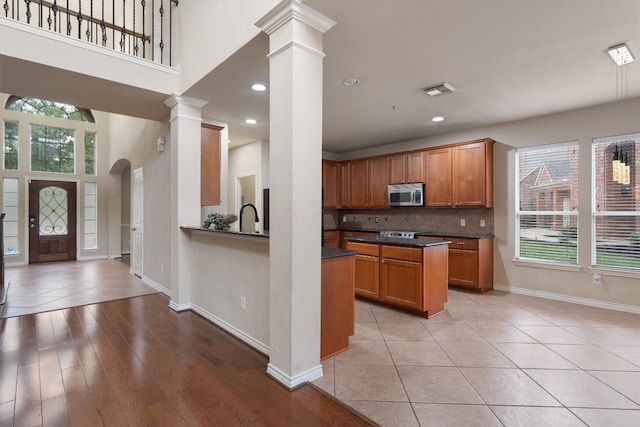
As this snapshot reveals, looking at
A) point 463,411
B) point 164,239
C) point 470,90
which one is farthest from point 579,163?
point 164,239

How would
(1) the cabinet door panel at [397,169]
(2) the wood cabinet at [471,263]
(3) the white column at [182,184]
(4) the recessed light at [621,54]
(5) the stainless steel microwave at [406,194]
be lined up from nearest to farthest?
1. (4) the recessed light at [621,54]
2. (3) the white column at [182,184]
3. (2) the wood cabinet at [471,263]
4. (5) the stainless steel microwave at [406,194]
5. (1) the cabinet door panel at [397,169]

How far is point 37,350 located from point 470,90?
5032mm

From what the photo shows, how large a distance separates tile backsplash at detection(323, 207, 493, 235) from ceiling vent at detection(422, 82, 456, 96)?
243 cm

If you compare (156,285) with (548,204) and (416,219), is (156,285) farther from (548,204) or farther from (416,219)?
(548,204)

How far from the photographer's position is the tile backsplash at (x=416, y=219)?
206 inches

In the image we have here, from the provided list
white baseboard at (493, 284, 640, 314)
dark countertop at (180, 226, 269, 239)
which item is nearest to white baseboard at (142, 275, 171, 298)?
dark countertop at (180, 226, 269, 239)

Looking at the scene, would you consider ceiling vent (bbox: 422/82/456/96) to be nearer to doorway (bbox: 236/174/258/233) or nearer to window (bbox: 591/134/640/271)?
window (bbox: 591/134/640/271)

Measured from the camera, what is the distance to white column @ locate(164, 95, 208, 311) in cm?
383

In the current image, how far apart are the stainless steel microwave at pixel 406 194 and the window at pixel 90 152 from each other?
758 cm

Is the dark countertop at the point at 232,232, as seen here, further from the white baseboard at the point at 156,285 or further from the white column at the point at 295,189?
the white baseboard at the point at 156,285

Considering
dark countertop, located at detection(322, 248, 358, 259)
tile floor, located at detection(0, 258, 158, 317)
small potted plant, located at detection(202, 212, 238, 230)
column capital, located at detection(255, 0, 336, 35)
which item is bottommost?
tile floor, located at detection(0, 258, 158, 317)

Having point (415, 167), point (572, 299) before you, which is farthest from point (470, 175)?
point (572, 299)

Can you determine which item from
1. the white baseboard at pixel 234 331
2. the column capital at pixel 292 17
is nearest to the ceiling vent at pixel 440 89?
the column capital at pixel 292 17

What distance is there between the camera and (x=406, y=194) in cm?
579
